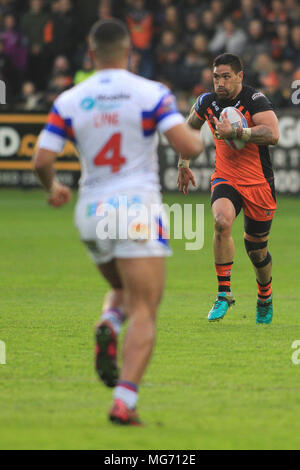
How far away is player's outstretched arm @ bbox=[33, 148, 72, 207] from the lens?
5.62 metres

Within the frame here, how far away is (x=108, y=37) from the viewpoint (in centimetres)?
550

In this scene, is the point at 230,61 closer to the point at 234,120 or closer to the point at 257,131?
the point at 234,120

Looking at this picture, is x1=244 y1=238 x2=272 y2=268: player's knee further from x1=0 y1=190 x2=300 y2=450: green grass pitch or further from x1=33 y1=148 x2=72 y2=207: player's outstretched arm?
x1=33 y1=148 x2=72 y2=207: player's outstretched arm

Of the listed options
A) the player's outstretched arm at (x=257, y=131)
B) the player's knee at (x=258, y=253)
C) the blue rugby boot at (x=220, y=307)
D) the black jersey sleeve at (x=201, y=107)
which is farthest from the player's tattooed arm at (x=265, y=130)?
the blue rugby boot at (x=220, y=307)

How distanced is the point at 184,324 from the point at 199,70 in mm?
13922

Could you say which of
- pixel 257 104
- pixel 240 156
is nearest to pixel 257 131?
pixel 257 104

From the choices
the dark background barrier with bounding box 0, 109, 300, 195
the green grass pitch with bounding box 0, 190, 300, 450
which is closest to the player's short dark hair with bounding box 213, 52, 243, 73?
the green grass pitch with bounding box 0, 190, 300, 450

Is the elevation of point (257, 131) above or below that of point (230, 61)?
below

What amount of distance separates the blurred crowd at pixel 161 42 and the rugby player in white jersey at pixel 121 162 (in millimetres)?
15107

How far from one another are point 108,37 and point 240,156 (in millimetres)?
3962

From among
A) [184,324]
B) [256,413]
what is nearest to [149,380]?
[256,413]

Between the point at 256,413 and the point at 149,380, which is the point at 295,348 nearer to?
the point at 149,380

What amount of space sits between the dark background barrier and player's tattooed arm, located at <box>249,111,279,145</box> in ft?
36.0
